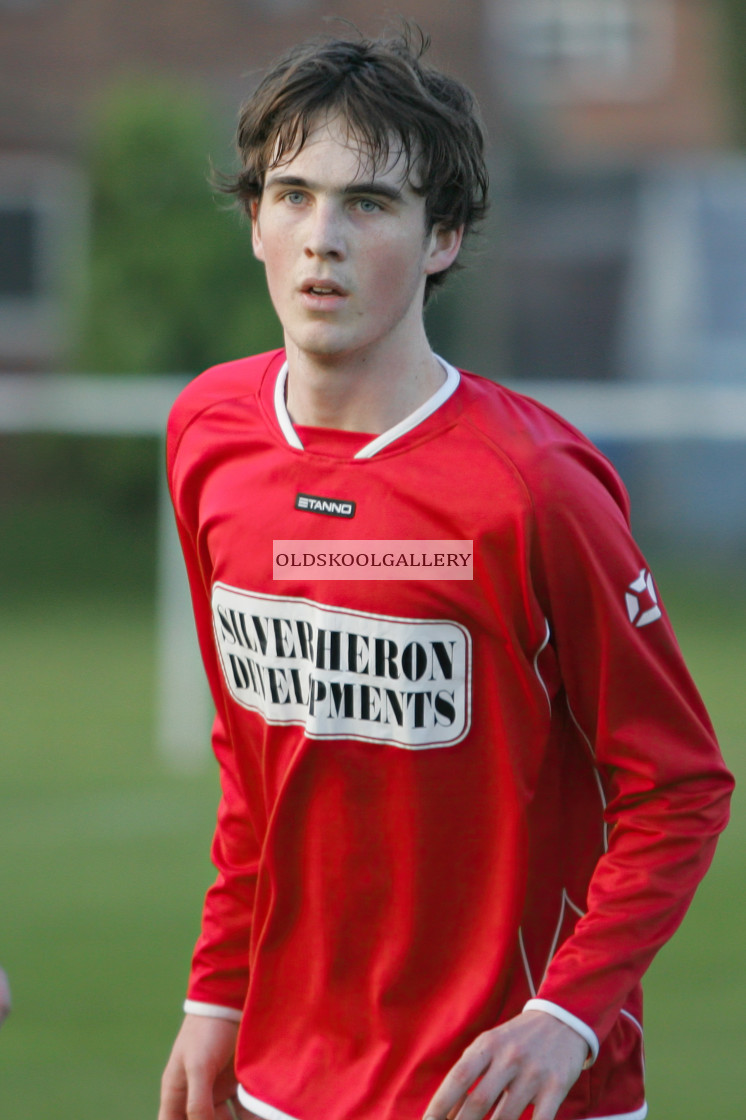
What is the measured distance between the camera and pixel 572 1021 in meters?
1.65

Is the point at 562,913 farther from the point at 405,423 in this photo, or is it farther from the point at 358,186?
the point at 358,186

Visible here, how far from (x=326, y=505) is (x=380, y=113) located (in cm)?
50

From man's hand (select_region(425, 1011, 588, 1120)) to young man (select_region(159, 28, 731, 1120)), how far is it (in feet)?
0.13

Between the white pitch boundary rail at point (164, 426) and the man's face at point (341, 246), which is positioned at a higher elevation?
the man's face at point (341, 246)

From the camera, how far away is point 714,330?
57.7ft

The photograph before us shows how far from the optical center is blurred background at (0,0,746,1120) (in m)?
4.71

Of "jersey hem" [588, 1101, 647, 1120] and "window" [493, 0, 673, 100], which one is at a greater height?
"window" [493, 0, 673, 100]

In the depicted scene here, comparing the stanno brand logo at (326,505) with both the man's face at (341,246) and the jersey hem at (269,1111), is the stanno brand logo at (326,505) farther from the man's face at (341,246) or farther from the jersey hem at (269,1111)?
the jersey hem at (269,1111)

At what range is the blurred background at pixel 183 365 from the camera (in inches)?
185

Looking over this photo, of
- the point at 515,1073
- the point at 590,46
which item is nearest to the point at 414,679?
the point at 515,1073

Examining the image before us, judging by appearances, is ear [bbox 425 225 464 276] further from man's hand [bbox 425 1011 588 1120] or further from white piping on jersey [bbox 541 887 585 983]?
man's hand [bbox 425 1011 588 1120]

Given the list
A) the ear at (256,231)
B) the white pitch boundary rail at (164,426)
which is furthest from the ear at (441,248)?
the white pitch boundary rail at (164,426)

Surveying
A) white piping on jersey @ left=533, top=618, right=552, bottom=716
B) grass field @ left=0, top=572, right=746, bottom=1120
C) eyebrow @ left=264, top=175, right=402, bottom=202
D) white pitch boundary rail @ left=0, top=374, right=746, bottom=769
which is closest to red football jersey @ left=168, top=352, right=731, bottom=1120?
→ white piping on jersey @ left=533, top=618, right=552, bottom=716

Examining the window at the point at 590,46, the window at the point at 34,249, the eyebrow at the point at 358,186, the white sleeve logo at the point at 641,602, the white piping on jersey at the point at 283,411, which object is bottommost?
the window at the point at 34,249
